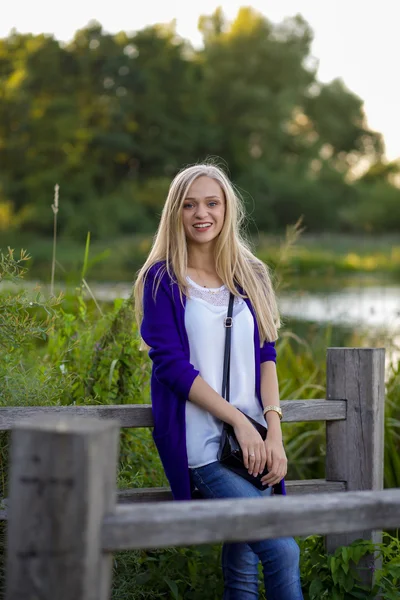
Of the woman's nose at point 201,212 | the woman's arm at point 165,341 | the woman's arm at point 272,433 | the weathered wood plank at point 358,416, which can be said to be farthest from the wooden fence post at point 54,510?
the weathered wood plank at point 358,416

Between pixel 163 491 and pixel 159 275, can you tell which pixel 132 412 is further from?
pixel 159 275

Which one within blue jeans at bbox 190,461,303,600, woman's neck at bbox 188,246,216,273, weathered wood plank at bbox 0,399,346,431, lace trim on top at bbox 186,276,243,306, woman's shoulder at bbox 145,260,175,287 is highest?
woman's neck at bbox 188,246,216,273

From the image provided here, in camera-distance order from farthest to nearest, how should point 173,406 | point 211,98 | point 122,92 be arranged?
point 211,98
point 122,92
point 173,406

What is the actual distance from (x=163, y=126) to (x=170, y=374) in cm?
4329

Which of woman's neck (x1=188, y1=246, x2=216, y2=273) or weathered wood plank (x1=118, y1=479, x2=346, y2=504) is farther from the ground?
woman's neck (x1=188, y1=246, x2=216, y2=273)

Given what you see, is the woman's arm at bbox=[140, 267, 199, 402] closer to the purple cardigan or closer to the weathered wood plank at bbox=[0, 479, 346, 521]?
the purple cardigan

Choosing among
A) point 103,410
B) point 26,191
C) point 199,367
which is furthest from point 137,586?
point 26,191

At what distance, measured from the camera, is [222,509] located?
1.67 meters

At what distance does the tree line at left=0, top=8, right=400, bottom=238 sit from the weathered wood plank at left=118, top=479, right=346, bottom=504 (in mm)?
29895

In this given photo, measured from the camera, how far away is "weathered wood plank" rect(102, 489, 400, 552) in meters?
1.61

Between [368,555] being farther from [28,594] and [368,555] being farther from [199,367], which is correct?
[28,594]

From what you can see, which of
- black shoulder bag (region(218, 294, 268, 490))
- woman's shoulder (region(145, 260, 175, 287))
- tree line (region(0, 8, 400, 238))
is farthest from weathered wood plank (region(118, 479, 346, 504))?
tree line (region(0, 8, 400, 238))

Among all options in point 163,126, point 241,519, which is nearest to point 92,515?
point 241,519

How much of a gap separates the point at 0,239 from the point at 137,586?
2874 centimetres
